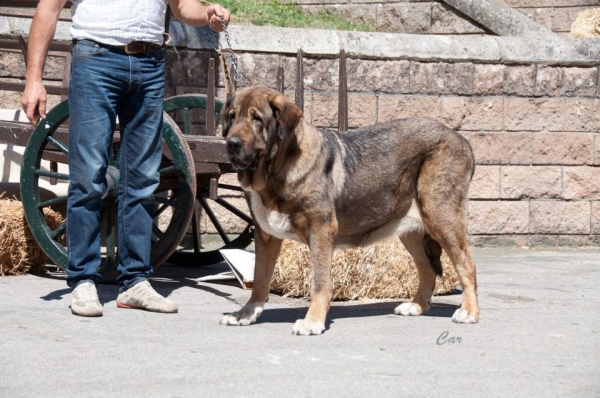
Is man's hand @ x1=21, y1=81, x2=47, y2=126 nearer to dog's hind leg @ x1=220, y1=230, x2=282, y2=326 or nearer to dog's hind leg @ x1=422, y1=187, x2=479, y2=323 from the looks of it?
dog's hind leg @ x1=220, y1=230, x2=282, y2=326

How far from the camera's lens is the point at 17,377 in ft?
13.3

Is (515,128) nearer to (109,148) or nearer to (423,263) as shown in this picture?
(423,263)

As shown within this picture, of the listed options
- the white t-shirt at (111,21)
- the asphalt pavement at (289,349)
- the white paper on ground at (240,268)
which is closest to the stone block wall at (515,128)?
the white paper on ground at (240,268)

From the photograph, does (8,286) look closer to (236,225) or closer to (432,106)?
(236,225)

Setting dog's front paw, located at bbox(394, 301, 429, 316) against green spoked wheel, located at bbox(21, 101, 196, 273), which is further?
green spoked wheel, located at bbox(21, 101, 196, 273)

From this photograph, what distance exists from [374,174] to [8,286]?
262 cm

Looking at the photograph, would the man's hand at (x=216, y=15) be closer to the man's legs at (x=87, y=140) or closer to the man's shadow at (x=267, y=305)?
the man's legs at (x=87, y=140)

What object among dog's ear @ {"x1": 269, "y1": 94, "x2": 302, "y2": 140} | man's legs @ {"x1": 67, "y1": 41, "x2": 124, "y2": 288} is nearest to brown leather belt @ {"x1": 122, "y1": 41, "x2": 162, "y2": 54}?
man's legs @ {"x1": 67, "y1": 41, "x2": 124, "y2": 288}

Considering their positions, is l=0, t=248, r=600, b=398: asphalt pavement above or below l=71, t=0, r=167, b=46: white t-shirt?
below

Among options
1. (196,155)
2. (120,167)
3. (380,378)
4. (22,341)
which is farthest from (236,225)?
(380,378)

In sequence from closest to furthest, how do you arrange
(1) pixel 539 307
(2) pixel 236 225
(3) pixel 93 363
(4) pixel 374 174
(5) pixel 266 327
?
(3) pixel 93 363 < (5) pixel 266 327 < (4) pixel 374 174 < (1) pixel 539 307 < (2) pixel 236 225

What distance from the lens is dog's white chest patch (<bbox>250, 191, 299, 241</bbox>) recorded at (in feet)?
17.5

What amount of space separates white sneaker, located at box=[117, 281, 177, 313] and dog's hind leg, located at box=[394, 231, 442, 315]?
4.65 ft

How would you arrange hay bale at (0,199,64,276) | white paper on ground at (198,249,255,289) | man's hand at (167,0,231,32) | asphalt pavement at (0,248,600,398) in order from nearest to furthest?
asphalt pavement at (0,248,600,398), man's hand at (167,0,231,32), white paper on ground at (198,249,255,289), hay bale at (0,199,64,276)
